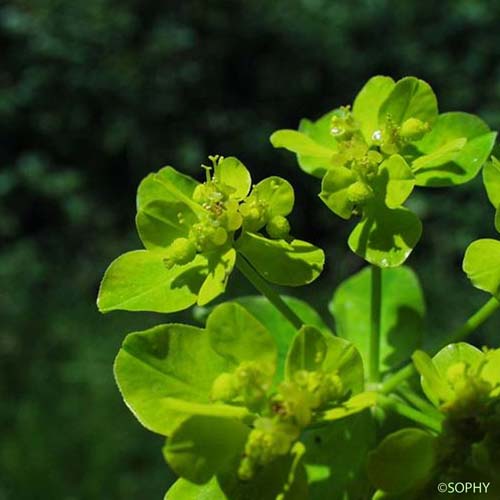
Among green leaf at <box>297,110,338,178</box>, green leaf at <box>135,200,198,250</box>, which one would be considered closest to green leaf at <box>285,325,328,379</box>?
green leaf at <box>135,200,198,250</box>

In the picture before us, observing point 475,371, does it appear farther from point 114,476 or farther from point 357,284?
point 114,476

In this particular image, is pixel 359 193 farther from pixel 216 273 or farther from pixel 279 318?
pixel 279 318

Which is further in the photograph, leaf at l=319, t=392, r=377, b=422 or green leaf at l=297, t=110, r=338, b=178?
green leaf at l=297, t=110, r=338, b=178

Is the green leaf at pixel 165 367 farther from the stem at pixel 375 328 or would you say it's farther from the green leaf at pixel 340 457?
the stem at pixel 375 328

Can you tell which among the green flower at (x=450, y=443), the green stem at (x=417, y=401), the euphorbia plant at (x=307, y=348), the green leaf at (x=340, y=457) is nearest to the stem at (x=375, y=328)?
the euphorbia plant at (x=307, y=348)

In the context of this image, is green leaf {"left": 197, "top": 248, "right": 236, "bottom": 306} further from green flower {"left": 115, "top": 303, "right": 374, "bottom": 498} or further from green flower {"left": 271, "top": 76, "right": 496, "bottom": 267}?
green flower {"left": 271, "top": 76, "right": 496, "bottom": 267}

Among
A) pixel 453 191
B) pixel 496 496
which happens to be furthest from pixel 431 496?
pixel 453 191
